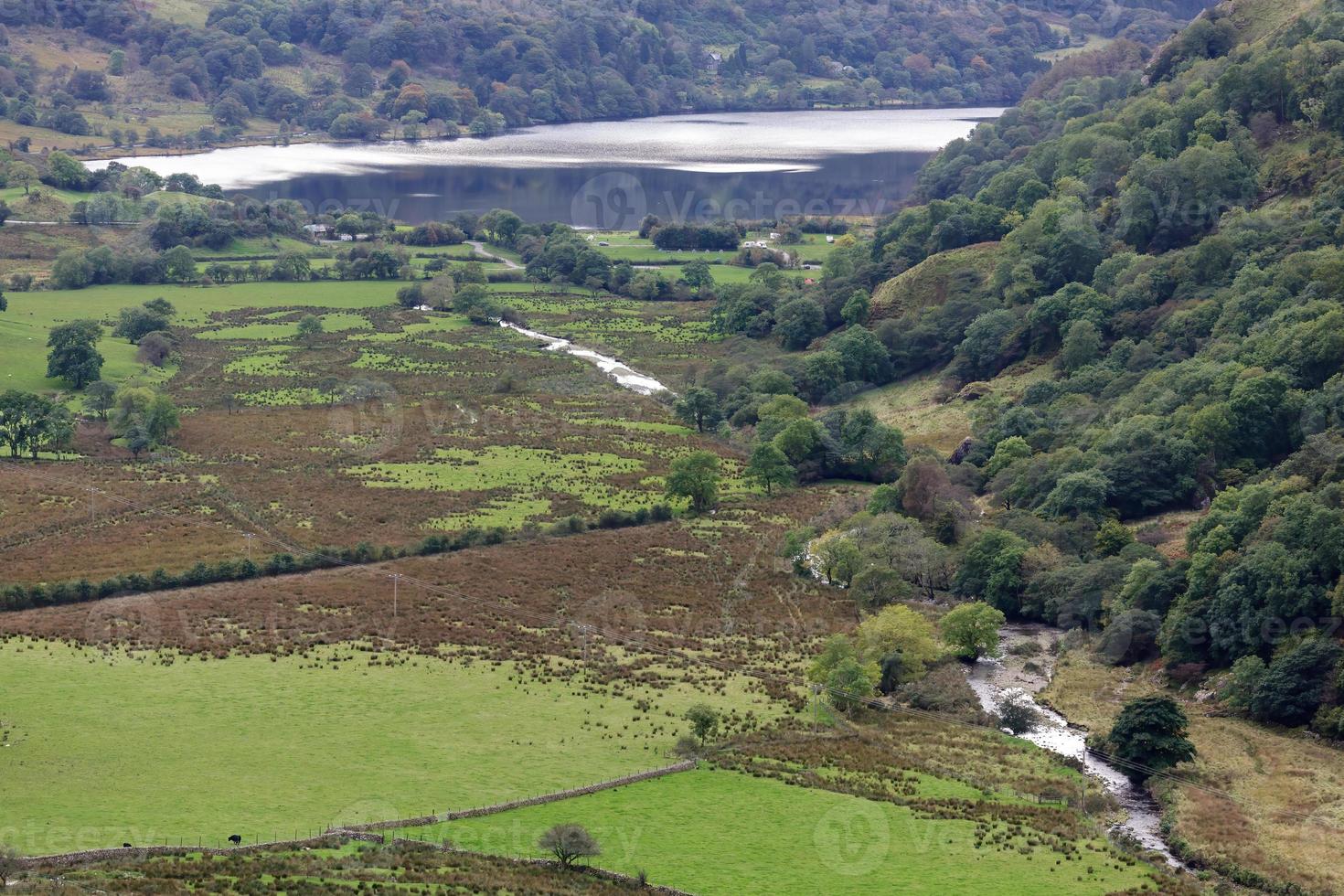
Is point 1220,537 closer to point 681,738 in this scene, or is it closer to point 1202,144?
point 681,738

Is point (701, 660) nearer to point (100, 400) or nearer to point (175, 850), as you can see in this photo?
point (175, 850)

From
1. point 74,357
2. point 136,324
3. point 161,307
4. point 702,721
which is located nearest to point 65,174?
point 161,307

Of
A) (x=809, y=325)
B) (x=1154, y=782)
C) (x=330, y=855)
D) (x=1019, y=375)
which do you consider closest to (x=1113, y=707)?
(x=1154, y=782)

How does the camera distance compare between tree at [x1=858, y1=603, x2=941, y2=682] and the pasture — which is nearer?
tree at [x1=858, y1=603, x2=941, y2=682]

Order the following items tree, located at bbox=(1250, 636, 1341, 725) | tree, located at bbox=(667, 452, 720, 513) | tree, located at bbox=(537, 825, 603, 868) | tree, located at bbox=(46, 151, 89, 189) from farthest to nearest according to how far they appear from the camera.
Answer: tree, located at bbox=(46, 151, 89, 189) → tree, located at bbox=(667, 452, 720, 513) → tree, located at bbox=(1250, 636, 1341, 725) → tree, located at bbox=(537, 825, 603, 868)

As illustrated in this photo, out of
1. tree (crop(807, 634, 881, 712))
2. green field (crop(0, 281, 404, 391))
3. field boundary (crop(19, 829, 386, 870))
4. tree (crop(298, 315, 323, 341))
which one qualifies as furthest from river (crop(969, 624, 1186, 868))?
tree (crop(298, 315, 323, 341))

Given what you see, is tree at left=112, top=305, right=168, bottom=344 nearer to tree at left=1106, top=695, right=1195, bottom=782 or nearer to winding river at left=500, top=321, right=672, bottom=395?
winding river at left=500, top=321, right=672, bottom=395

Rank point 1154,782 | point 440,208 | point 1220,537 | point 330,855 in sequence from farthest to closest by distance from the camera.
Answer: point 440,208
point 1220,537
point 1154,782
point 330,855
